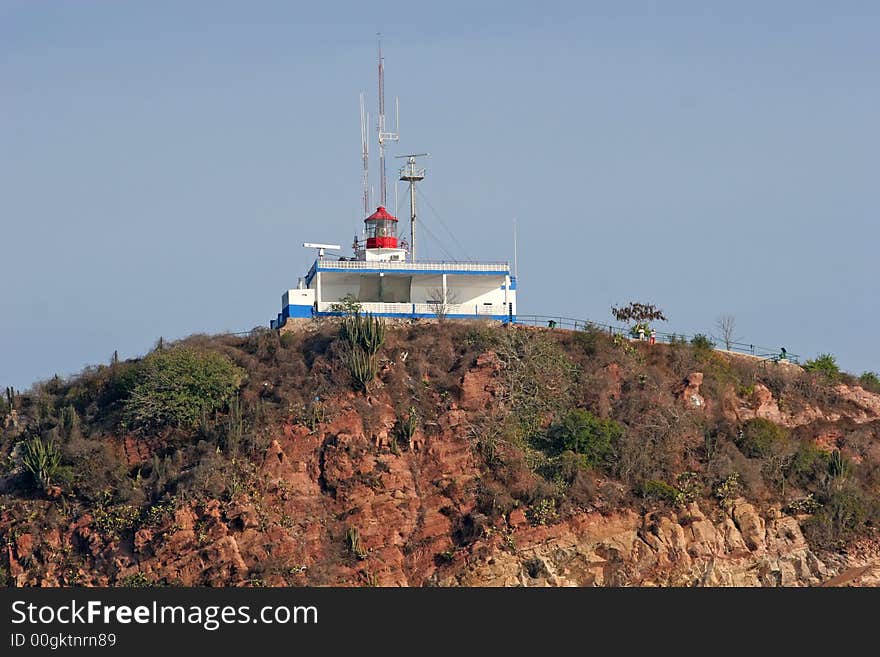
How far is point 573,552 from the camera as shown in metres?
60.6

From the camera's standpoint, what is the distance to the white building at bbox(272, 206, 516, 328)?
70562mm

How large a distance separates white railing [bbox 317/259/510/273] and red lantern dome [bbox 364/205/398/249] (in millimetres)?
1293

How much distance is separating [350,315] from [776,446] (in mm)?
16507

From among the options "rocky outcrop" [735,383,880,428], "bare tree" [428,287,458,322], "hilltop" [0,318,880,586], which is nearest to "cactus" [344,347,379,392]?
"hilltop" [0,318,880,586]

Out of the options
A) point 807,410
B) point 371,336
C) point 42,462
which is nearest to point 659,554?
point 807,410

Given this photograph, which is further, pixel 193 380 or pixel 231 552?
pixel 193 380

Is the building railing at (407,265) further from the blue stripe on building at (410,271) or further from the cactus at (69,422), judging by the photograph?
the cactus at (69,422)

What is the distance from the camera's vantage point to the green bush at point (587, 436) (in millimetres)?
63844

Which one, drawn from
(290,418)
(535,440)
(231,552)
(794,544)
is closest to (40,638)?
(231,552)

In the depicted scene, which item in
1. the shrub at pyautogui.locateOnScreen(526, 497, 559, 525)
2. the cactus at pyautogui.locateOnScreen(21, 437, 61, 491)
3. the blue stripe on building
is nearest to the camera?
the shrub at pyautogui.locateOnScreen(526, 497, 559, 525)

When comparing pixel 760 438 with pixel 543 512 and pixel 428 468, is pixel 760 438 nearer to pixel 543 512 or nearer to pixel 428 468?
pixel 543 512

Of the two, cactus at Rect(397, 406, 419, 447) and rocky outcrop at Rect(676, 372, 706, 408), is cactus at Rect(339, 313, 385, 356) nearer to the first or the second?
cactus at Rect(397, 406, 419, 447)

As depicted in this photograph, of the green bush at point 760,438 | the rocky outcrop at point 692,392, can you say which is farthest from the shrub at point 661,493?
the rocky outcrop at point 692,392

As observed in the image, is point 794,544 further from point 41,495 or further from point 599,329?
point 41,495
